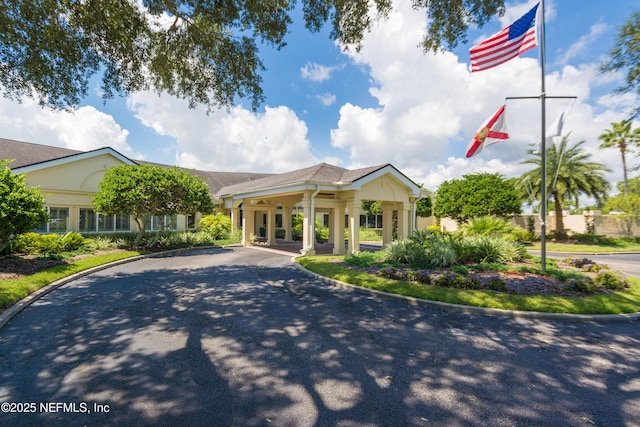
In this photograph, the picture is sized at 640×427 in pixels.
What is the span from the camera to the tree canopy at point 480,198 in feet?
79.4

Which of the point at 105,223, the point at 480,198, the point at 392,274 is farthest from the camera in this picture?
the point at 480,198

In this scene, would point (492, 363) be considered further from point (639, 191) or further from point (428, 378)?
point (639, 191)

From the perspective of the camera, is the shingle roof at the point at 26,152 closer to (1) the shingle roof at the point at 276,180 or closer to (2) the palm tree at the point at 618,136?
(1) the shingle roof at the point at 276,180

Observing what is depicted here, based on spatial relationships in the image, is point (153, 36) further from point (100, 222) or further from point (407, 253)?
point (100, 222)

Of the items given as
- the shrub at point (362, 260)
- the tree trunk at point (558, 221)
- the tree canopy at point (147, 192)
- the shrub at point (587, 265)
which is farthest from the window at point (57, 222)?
the tree trunk at point (558, 221)

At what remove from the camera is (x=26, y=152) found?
18.0m

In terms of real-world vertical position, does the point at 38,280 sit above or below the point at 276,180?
below

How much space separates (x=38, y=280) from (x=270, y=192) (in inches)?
415

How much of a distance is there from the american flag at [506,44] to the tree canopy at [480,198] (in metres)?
18.1

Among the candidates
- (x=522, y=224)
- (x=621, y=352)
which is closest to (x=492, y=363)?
(x=621, y=352)

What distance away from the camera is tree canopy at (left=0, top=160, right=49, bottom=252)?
9.54 m

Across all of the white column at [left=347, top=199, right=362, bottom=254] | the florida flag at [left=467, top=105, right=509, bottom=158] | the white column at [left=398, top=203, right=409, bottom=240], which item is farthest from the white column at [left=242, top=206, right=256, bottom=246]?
the florida flag at [left=467, top=105, right=509, bottom=158]

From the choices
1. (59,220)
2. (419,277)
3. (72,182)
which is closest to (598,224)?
(419,277)

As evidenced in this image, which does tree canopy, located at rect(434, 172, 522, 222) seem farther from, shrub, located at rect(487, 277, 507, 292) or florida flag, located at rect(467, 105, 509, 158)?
shrub, located at rect(487, 277, 507, 292)
